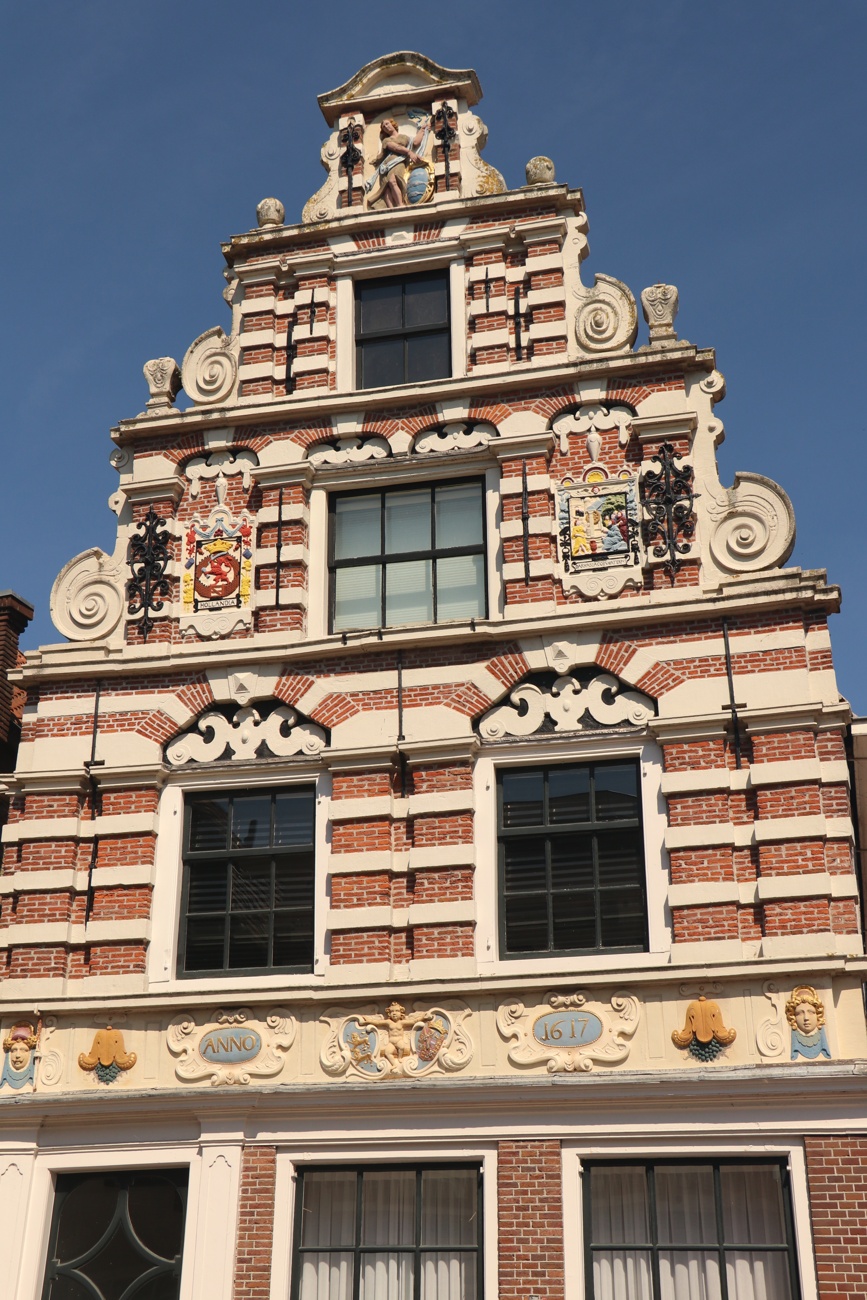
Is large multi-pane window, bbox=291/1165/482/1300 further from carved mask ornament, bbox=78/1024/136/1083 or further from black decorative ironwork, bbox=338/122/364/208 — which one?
black decorative ironwork, bbox=338/122/364/208

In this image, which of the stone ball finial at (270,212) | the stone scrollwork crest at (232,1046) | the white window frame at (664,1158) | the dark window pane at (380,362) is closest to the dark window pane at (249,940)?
the stone scrollwork crest at (232,1046)

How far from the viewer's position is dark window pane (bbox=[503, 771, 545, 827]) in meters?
14.5

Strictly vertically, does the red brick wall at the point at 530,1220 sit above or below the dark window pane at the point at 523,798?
below

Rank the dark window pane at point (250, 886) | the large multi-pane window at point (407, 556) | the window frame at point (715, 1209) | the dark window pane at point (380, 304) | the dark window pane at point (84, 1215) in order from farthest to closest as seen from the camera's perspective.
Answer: the dark window pane at point (380, 304), the large multi-pane window at point (407, 556), the dark window pane at point (250, 886), the dark window pane at point (84, 1215), the window frame at point (715, 1209)

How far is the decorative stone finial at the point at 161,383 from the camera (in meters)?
17.5

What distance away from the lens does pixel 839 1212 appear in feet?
39.9

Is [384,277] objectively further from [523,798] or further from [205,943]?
[205,943]

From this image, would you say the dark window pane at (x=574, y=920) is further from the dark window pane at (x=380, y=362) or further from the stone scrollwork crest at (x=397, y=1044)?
the dark window pane at (x=380, y=362)

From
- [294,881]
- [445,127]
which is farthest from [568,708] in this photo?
[445,127]

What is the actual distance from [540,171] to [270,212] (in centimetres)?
349

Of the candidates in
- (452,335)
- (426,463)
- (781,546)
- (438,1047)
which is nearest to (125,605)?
(426,463)

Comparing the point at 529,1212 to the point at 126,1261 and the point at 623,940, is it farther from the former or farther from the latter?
the point at 126,1261

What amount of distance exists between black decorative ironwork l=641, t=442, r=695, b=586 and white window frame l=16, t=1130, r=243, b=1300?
23.8 ft

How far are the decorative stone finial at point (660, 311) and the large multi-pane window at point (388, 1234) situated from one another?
9018 millimetres
